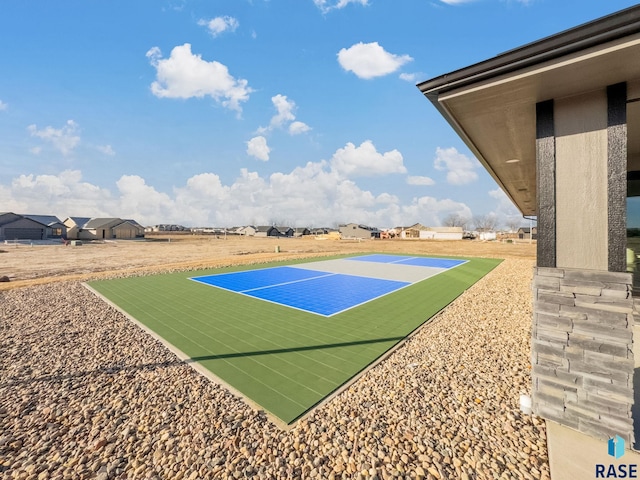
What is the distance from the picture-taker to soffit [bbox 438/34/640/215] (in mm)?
2398

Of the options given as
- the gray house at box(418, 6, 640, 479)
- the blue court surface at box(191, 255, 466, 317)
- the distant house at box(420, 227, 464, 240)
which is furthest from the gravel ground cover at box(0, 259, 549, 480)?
the distant house at box(420, 227, 464, 240)

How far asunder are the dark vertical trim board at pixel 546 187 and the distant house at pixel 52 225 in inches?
2415

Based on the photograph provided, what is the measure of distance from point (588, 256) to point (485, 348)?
2.84 metres

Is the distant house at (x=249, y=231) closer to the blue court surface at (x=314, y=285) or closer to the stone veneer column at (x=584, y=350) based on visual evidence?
the blue court surface at (x=314, y=285)

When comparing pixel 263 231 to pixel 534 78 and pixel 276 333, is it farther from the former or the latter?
pixel 534 78

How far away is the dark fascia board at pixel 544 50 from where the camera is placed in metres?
2.16

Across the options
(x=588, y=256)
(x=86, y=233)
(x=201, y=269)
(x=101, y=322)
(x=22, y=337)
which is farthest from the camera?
(x=86, y=233)

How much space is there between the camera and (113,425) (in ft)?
10.1

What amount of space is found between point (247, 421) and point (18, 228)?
187 ft

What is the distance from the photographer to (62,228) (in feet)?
158

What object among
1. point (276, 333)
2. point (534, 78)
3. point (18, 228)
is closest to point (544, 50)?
point (534, 78)

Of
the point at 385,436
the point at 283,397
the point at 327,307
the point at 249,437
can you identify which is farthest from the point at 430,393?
the point at 327,307

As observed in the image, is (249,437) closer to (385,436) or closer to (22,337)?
(385,436)

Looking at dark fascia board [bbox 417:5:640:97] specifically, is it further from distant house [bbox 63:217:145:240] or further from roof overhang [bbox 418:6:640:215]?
distant house [bbox 63:217:145:240]
